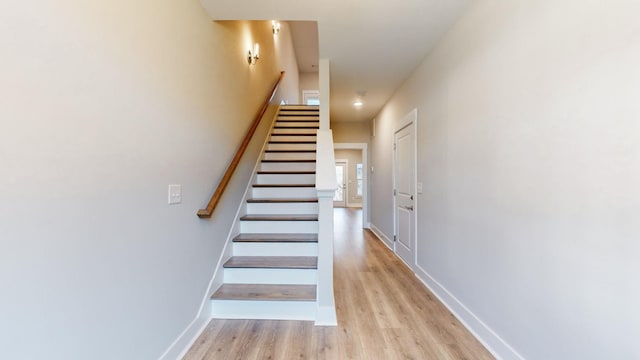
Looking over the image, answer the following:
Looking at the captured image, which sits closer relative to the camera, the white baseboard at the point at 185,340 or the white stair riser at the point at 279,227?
the white baseboard at the point at 185,340

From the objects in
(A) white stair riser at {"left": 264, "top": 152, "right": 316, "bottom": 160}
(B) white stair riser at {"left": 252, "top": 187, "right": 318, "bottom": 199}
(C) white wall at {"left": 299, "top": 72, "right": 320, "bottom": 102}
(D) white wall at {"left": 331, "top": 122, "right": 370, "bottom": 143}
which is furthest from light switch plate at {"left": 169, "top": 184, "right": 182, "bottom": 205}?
(C) white wall at {"left": 299, "top": 72, "right": 320, "bottom": 102}

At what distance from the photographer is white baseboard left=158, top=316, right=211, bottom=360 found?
1.72 metres

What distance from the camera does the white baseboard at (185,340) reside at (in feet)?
5.64

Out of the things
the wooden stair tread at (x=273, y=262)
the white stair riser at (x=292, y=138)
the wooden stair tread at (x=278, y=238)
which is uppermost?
the white stair riser at (x=292, y=138)

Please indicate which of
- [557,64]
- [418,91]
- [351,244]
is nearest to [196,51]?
[557,64]

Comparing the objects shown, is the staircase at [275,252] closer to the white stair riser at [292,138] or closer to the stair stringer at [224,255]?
the stair stringer at [224,255]

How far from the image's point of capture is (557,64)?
4.61ft

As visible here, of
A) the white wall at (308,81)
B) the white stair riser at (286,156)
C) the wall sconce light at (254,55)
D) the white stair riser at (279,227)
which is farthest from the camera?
the white wall at (308,81)

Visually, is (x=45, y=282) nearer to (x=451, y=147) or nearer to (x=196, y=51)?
(x=196, y=51)

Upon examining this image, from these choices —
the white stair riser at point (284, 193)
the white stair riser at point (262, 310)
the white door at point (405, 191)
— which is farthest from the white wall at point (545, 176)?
the white stair riser at point (284, 193)

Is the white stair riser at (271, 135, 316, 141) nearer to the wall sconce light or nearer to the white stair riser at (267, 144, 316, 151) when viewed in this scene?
the white stair riser at (267, 144, 316, 151)

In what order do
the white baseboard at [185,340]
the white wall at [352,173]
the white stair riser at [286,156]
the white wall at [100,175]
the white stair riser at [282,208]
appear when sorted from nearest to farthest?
1. the white wall at [100,175]
2. the white baseboard at [185,340]
3. the white stair riser at [282,208]
4. the white stair riser at [286,156]
5. the white wall at [352,173]

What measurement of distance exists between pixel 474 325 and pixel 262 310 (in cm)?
162

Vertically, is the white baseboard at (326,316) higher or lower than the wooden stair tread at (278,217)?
lower
